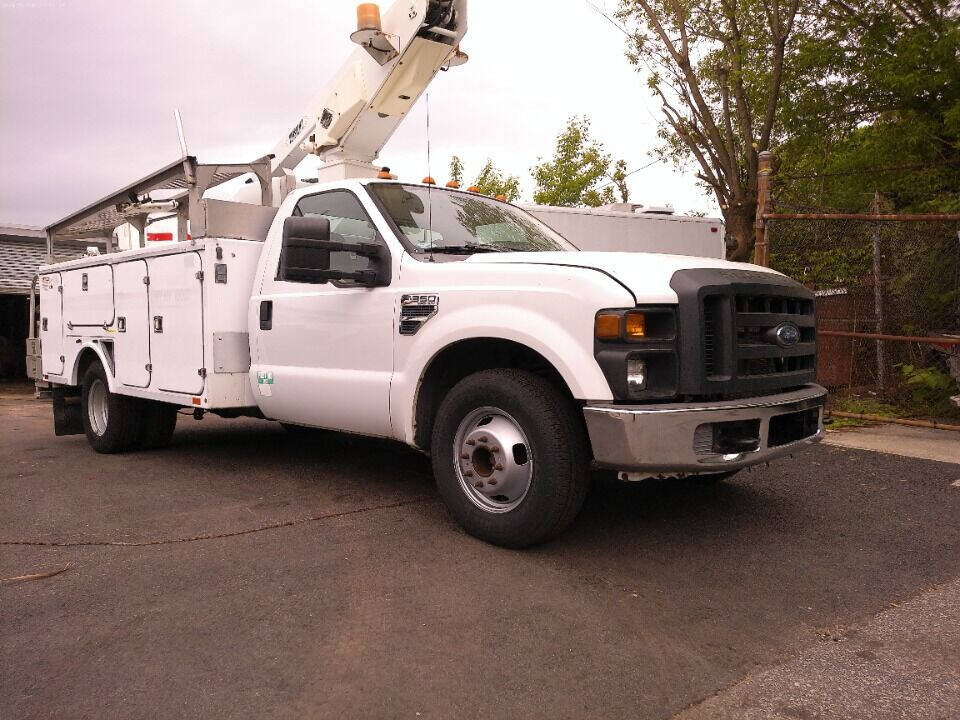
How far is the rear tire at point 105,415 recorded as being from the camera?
676 cm

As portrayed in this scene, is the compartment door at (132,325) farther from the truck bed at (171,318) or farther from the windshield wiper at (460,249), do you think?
the windshield wiper at (460,249)

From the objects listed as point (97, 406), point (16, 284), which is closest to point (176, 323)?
point (97, 406)

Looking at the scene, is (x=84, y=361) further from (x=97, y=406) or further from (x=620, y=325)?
(x=620, y=325)

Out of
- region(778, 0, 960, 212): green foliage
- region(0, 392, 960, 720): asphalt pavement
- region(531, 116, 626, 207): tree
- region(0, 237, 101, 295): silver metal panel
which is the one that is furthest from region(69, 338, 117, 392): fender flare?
region(531, 116, 626, 207): tree

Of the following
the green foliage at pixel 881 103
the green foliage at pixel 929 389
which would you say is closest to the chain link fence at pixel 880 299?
the green foliage at pixel 929 389

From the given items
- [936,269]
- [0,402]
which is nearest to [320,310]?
[936,269]

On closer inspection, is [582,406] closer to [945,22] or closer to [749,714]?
[749,714]

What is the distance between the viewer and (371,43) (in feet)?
21.7

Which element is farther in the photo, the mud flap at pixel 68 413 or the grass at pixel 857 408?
the grass at pixel 857 408

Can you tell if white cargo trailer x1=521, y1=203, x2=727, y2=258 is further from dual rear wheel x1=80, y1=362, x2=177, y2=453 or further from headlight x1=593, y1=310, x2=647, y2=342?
headlight x1=593, y1=310, x2=647, y2=342

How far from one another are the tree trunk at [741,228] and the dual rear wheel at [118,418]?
1316 cm

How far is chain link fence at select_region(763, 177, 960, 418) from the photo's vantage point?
25.3ft

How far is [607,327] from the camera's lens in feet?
11.8

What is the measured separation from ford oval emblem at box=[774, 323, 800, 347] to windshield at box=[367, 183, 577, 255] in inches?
63.0
